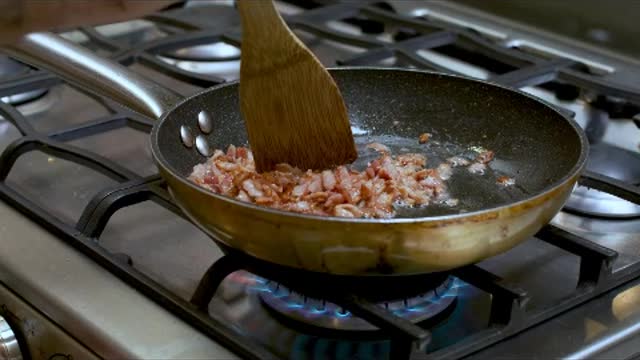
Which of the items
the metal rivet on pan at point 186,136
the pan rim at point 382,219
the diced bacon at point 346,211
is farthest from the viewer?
the metal rivet on pan at point 186,136

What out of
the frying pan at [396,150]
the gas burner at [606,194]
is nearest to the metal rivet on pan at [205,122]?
the frying pan at [396,150]

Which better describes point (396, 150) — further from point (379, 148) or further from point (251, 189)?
point (251, 189)

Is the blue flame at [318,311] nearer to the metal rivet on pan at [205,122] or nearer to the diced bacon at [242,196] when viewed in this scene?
the diced bacon at [242,196]

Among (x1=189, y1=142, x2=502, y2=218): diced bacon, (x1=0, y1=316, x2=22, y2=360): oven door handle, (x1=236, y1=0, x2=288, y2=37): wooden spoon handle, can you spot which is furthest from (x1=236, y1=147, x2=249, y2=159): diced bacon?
(x1=0, y1=316, x2=22, y2=360): oven door handle

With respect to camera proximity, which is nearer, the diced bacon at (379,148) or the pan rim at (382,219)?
the pan rim at (382,219)

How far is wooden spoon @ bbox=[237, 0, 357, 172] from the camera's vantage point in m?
0.74

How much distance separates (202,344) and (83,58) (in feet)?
1.01

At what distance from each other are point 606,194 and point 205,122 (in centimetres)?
36

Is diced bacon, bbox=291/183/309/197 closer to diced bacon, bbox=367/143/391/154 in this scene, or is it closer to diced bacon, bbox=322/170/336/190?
diced bacon, bbox=322/170/336/190

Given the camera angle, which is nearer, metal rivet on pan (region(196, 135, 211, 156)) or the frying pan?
the frying pan

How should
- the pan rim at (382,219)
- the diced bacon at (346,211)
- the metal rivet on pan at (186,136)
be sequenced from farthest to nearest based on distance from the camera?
the metal rivet on pan at (186,136) → the diced bacon at (346,211) → the pan rim at (382,219)

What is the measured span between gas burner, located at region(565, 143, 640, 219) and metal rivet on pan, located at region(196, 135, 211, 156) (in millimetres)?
314

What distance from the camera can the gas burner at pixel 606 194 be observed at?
2.60ft

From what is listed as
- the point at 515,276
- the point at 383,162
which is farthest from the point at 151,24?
the point at 515,276
